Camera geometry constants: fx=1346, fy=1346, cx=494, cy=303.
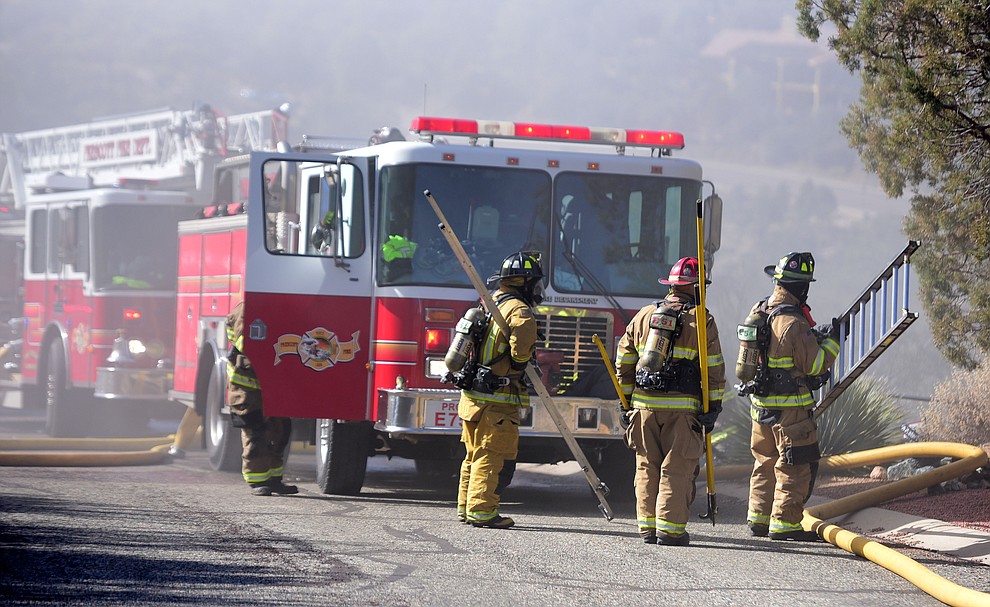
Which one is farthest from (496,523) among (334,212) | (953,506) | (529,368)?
(953,506)

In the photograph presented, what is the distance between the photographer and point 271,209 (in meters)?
9.32

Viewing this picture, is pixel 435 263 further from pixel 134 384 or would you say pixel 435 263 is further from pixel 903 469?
pixel 134 384

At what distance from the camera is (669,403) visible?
770 centimetres

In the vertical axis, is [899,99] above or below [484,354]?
above

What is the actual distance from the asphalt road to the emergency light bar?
2599mm

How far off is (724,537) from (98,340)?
8.75 m

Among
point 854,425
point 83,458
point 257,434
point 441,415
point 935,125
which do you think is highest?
point 935,125

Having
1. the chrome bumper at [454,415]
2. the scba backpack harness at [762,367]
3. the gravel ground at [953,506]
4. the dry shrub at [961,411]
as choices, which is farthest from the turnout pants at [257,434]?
the dry shrub at [961,411]

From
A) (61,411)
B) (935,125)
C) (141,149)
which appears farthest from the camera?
(141,149)

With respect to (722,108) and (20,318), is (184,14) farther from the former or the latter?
(20,318)

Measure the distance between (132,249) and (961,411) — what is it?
8787mm

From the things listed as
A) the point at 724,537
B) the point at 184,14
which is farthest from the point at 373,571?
the point at 184,14

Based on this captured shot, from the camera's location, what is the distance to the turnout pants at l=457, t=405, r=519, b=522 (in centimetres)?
803

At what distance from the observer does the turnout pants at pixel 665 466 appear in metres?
7.57
